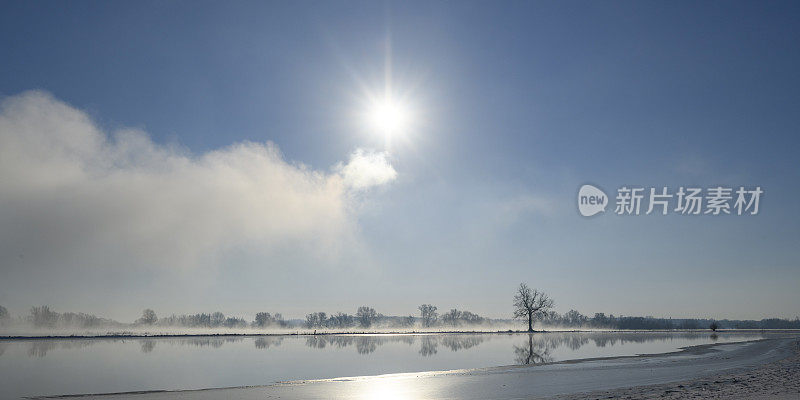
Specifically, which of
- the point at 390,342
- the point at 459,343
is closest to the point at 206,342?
the point at 390,342

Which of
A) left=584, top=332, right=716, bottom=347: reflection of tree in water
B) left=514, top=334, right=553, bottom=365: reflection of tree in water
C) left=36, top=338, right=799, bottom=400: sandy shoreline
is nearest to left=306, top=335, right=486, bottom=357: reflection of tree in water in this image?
left=514, top=334, right=553, bottom=365: reflection of tree in water

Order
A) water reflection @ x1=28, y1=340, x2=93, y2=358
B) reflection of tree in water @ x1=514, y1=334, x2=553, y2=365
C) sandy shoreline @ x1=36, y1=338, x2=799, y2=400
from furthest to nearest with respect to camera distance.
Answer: water reflection @ x1=28, y1=340, x2=93, y2=358 < reflection of tree in water @ x1=514, y1=334, x2=553, y2=365 < sandy shoreline @ x1=36, y1=338, x2=799, y2=400

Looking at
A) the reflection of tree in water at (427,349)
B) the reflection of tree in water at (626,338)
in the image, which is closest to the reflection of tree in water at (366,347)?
the reflection of tree in water at (427,349)

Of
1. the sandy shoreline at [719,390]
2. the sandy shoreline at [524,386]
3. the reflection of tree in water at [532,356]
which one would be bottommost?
the reflection of tree in water at [532,356]

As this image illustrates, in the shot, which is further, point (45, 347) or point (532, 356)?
point (45, 347)

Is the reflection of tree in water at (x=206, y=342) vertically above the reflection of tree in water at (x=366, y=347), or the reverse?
the reflection of tree in water at (x=366, y=347)

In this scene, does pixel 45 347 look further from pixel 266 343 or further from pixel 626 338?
pixel 626 338

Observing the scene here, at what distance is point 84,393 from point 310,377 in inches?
549

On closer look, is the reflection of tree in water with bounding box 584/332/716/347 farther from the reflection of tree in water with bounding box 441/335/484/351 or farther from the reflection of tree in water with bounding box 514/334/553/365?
the reflection of tree in water with bounding box 441/335/484/351

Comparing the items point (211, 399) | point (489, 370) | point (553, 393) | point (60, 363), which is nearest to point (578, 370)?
point (489, 370)

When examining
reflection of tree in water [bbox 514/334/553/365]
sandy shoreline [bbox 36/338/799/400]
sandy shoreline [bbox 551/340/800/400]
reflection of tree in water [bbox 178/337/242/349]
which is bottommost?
reflection of tree in water [bbox 178/337/242/349]

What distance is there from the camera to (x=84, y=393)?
27875 mm

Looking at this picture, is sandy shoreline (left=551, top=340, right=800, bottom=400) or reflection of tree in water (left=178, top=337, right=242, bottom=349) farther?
reflection of tree in water (left=178, top=337, right=242, bottom=349)

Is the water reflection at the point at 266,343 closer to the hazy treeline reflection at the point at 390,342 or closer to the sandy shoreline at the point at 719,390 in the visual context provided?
the hazy treeline reflection at the point at 390,342
